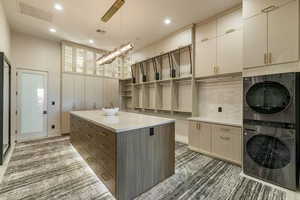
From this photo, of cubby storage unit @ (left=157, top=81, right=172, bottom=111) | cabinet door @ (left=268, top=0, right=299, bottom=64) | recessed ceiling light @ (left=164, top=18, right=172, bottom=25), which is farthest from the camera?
cubby storage unit @ (left=157, top=81, right=172, bottom=111)

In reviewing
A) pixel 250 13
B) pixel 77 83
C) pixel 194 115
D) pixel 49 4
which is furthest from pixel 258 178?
pixel 77 83

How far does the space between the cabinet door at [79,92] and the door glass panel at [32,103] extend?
38.2 inches

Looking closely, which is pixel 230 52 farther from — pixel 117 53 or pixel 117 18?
pixel 117 18

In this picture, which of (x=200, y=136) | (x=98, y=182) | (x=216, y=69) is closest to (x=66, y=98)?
(x=98, y=182)

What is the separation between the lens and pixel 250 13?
2.41m

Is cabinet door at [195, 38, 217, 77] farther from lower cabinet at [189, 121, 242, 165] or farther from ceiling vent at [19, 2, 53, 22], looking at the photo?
ceiling vent at [19, 2, 53, 22]

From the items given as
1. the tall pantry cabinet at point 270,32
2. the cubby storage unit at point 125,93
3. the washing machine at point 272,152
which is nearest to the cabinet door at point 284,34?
the tall pantry cabinet at point 270,32

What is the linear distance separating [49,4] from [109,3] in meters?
1.26

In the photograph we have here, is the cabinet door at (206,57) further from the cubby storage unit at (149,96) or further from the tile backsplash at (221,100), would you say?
the cubby storage unit at (149,96)

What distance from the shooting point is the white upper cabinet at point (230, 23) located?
9.78 feet

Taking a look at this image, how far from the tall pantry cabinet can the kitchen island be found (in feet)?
5.90

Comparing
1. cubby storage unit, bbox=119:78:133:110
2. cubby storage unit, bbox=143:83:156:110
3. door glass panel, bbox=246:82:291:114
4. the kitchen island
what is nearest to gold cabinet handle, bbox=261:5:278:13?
door glass panel, bbox=246:82:291:114

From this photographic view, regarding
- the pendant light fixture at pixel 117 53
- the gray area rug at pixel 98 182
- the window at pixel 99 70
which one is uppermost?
the window at pixel 99 70

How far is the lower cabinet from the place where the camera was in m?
2.76
